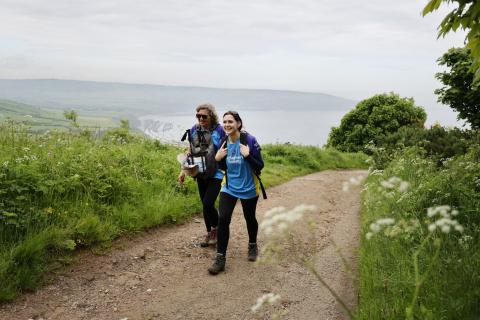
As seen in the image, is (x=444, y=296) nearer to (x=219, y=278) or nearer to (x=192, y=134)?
(x=219, y=278)

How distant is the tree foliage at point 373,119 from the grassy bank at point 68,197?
61.9ft

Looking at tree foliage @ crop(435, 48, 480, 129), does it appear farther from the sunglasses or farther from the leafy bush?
the sunglasses

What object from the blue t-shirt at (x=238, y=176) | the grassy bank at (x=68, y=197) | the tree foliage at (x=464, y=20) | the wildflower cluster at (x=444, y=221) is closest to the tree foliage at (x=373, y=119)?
the grassy bank at (x=68, y=197)

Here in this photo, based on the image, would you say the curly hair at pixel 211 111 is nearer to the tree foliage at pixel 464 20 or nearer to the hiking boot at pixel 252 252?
the hiking boot at pixel 252 252

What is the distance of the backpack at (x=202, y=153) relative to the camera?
664 cm

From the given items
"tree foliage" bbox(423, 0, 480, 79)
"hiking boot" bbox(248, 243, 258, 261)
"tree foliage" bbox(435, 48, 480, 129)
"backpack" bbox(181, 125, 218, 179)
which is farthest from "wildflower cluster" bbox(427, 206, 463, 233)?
"tree foliage" bbox(435, 48, 480, 129)

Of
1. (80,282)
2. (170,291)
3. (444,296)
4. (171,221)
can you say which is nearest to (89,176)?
(171,221)

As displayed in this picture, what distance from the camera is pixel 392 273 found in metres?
4.40

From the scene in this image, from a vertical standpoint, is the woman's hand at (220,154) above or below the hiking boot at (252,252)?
above

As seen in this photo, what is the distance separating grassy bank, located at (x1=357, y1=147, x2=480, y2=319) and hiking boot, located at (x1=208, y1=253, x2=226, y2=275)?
1.99 m

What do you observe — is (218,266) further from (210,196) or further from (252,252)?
(210,196)

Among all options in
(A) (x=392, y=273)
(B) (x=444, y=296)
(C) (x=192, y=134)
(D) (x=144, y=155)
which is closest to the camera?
(B) (x=444, y=296)

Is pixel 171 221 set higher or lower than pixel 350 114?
lower

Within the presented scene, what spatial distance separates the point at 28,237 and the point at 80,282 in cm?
93
